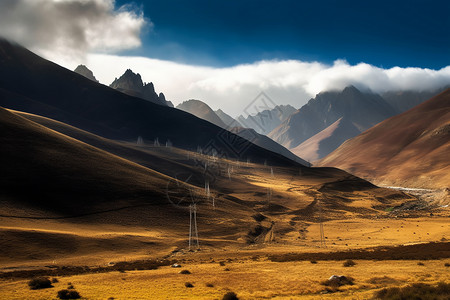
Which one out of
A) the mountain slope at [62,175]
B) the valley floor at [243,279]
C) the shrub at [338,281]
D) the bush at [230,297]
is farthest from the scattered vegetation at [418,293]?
the mountain slope at [62,175]

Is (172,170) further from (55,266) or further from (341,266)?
(341,266)

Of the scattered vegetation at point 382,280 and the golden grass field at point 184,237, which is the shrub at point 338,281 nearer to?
the golden grass field at point 184,237

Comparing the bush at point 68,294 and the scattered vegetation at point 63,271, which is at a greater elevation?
the bush at point 68,294

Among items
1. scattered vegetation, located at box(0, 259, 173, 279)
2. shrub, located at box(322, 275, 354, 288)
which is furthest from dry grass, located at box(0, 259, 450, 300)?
scattered vegetation, located at box(0, 259, 173, 279)

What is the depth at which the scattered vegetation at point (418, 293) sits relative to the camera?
28016 mm

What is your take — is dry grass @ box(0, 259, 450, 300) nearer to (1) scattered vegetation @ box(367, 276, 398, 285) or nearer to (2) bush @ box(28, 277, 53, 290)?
(1) scattered vegetation @ box(367, 276, 398, 285)

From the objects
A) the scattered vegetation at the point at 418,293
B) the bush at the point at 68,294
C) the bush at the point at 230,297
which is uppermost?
the scattered vegetation at the point at 418,293

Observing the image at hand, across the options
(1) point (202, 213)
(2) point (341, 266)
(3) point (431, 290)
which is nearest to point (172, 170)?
(1) point (202, 213)

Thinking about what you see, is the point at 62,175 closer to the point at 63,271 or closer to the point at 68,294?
the point at 63,271

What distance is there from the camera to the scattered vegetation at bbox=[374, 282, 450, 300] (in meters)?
28.0

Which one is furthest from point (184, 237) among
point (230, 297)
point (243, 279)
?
point (230, 297)

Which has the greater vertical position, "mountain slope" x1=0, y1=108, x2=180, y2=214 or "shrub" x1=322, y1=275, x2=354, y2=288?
"mountain slope" x1=0, y1=108, x2=180, y2=214

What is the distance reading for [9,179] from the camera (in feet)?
330

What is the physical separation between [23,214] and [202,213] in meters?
49.8
